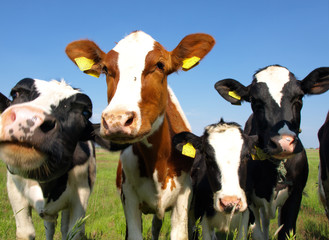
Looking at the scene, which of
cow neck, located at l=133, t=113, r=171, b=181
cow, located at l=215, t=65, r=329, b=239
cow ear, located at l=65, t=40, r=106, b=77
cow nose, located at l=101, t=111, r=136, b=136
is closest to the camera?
cow nose, located at l=101, t=111, r=136, b=136

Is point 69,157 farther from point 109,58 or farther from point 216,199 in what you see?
point 216,199

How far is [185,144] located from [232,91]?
1595 mm

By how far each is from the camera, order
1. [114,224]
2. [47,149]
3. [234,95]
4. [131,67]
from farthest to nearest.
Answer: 1. [114,224]
2. [234,95]
3. [131,67]
4. [47,149]

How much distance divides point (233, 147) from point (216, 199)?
78 cm

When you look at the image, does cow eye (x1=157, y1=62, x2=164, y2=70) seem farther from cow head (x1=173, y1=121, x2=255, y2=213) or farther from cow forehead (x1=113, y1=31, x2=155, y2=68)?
cow head (x1=173, y1=121, x2=255, y2=213)

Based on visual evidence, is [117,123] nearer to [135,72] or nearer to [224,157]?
[135,72]

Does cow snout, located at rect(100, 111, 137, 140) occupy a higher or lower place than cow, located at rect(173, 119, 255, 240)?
higher

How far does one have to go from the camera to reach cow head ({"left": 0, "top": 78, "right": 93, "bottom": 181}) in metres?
2.63

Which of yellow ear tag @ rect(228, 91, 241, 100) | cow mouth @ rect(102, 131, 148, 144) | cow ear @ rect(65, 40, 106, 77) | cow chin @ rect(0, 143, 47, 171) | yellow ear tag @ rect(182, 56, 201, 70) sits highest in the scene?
cow ear @ rect(65, 40, 106, 77)

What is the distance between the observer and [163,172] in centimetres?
402

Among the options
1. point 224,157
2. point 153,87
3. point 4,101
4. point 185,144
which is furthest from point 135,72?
point 4,101

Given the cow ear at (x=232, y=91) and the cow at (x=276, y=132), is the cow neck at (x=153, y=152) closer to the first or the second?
the cow at (x=276, y=132)

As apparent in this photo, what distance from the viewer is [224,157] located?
4.07 m

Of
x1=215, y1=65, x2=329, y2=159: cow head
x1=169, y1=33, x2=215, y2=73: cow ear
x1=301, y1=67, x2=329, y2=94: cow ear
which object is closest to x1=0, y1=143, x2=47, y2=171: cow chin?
x1=169, y1=33, x2=215, y2=73: cow ear
